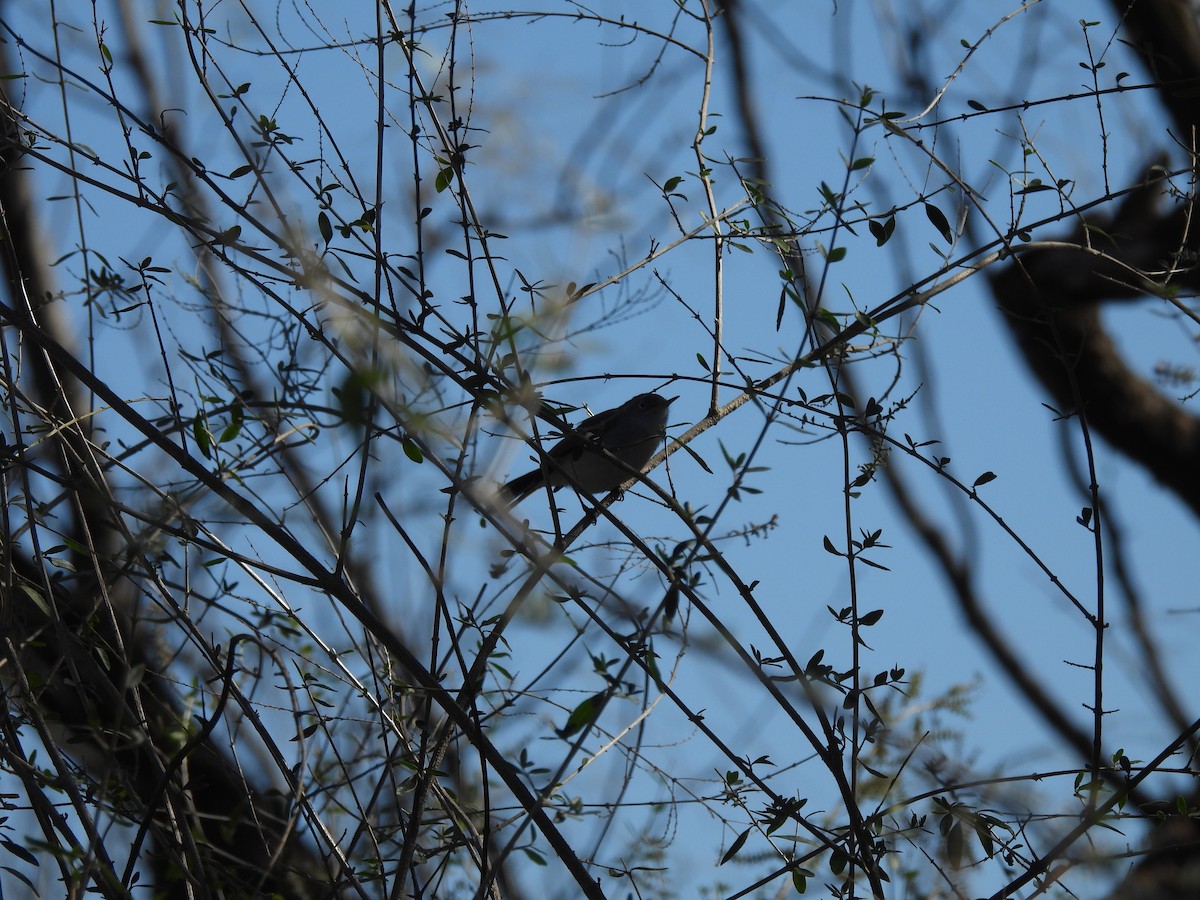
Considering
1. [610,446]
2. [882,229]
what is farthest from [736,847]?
[610,446]

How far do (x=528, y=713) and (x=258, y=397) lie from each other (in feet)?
4.06

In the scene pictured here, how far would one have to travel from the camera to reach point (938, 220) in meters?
3.07

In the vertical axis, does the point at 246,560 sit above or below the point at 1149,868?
above

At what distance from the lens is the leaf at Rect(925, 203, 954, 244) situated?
3.06 metres

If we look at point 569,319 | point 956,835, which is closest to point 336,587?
point 956,835

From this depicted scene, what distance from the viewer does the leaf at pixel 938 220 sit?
10.0ft

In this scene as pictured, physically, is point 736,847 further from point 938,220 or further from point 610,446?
point 610,446

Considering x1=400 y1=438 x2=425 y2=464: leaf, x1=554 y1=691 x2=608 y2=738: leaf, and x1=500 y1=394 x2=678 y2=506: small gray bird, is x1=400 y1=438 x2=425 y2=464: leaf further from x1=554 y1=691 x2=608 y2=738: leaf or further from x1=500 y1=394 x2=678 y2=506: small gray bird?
x1=500 y1=394 x2=678 y2=506: small gray bird

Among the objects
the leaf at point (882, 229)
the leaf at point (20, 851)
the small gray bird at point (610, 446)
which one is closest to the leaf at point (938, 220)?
the leaf at point (882, 229)

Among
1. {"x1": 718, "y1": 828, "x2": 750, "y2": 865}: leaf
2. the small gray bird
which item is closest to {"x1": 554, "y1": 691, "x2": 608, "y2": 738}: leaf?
{"x1": 718, "y1": 828, "x2": 750, "y2": 865}: leaf

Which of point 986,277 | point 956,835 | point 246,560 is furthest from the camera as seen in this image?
point 986,277

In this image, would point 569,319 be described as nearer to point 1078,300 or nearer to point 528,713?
point 528,713

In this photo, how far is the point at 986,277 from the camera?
25.3 ft

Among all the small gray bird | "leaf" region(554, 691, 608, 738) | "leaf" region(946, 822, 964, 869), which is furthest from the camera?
the small gray bird
